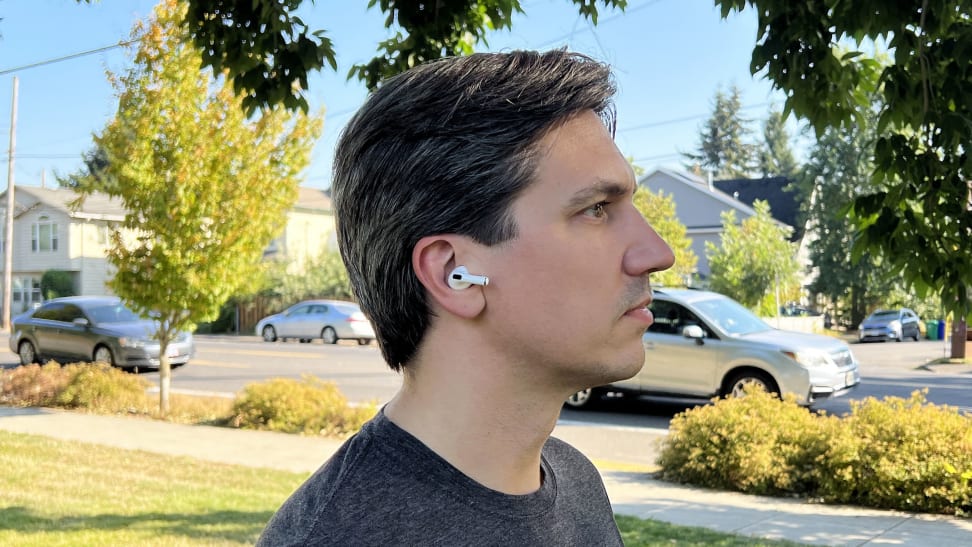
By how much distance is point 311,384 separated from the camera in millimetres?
11867

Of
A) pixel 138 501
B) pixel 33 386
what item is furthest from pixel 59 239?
pixel 138 501

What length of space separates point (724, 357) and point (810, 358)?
105cm

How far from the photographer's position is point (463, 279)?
4.46ft

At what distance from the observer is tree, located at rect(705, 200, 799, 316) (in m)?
31.8

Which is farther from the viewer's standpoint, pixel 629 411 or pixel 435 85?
pixel 629 411

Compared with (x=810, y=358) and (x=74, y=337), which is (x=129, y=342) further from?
(x=810, y=358)

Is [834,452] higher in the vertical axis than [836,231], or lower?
lower

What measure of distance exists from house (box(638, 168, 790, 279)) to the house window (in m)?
31.8

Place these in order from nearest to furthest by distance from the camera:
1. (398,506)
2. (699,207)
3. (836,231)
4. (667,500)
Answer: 1. (398,506)
2. (667,500)
3. (836,231)
4. (699,207)

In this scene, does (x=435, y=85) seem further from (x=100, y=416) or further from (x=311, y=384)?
(x=100, y=416)

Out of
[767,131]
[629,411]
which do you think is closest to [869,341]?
[629,411]

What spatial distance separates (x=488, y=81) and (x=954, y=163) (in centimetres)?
334

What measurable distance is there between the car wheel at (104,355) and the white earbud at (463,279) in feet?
61.7

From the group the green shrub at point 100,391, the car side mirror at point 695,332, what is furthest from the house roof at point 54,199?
the car side mirror at point 695,332
